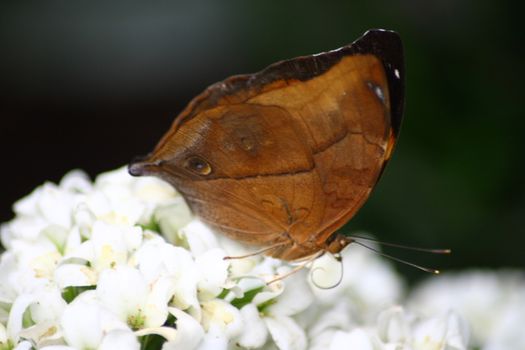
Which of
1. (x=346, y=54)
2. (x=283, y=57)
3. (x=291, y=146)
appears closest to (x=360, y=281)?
(x=291, y=146)

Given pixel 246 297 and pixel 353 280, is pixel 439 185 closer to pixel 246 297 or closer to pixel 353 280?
pixel 353 280

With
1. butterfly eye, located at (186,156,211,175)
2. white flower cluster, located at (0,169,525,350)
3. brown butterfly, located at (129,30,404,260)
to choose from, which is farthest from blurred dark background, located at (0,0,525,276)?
butterfly eye, located at (186,156,211,175)

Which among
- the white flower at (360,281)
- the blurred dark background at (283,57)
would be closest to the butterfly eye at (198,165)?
the white flower at (360,281)

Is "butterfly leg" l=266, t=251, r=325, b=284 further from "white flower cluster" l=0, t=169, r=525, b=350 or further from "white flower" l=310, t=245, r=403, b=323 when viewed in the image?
"white flower" l=310, t=245, r=403, b=323

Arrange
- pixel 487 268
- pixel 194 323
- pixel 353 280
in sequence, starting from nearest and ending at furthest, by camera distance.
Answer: pixel 194 323 → pixel 353 280 → pixel 487 268

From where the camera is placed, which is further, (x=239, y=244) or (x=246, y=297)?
(x=239, y=244)

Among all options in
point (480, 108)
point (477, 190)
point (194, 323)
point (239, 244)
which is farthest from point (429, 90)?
point (194, 323)

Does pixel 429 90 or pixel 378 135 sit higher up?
pixel 378 135
